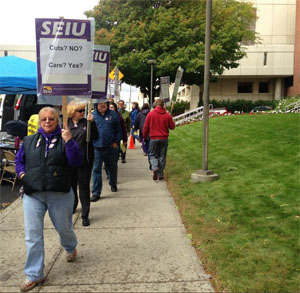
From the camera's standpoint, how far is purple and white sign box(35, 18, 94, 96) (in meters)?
4.08

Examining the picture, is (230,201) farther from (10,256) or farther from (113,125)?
(10,256)

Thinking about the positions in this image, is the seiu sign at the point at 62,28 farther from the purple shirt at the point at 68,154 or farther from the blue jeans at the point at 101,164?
the blue jeans at the point at 101,164

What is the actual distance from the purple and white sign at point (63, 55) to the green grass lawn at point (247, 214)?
2426 mm

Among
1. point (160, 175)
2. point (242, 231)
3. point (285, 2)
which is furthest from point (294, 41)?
point (242, 231)

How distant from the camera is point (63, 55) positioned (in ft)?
13.6

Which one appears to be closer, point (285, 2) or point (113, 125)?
point (113, 125)

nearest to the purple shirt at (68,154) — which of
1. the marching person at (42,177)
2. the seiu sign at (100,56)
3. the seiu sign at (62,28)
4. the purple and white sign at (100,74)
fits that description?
the marching person at (42,177)

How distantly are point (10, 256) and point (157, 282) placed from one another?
181 centimetres

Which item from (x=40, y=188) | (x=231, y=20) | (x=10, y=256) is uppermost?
(x=231, y=20)

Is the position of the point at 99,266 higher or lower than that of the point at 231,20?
lower

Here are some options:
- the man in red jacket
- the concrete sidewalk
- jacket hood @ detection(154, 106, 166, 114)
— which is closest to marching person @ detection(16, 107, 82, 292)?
the concrete sidewalk

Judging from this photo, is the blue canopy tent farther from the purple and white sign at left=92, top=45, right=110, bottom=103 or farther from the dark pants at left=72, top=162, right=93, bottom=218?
the dark pants at left=72, top=162, right=93, bottom=218

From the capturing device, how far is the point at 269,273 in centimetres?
345

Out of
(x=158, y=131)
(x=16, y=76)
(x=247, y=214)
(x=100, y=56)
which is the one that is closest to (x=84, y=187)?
(x=247, y=214)
